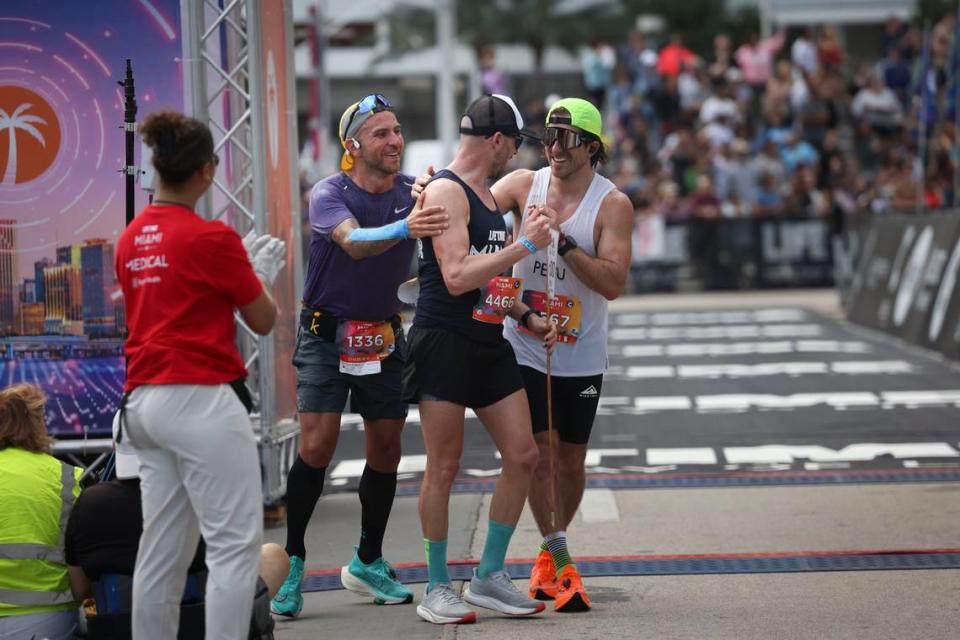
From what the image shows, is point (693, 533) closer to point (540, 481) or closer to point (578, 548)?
point (578, 548)

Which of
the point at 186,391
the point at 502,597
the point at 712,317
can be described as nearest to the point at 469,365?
the point at 502,597

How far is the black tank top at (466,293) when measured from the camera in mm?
6039

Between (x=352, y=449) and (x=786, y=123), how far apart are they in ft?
64.6

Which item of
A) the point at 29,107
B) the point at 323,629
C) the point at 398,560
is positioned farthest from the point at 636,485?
the point at 29,107

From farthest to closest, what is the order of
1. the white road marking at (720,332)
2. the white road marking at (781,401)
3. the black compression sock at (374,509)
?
the white road marking at (720,332) → the white road marking at (781,401) → the black compression sock at (374,509)

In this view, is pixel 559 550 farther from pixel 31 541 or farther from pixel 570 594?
pixel 31 541

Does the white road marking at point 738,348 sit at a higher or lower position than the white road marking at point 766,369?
higher

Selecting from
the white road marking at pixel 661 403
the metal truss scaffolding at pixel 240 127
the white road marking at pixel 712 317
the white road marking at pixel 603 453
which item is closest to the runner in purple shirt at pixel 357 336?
the metal truss scaffolding at pixel 240 127

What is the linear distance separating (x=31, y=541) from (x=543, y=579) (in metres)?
2.22

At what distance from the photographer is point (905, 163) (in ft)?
88.4

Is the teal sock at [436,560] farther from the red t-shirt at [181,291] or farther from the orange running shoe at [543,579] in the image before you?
the red t-shirt at [181,291]

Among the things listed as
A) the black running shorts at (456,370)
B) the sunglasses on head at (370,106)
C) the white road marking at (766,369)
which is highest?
the sunglasses on head at (370,106)

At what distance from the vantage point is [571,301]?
655 cm

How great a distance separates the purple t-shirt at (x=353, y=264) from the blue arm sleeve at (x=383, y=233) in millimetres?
319
